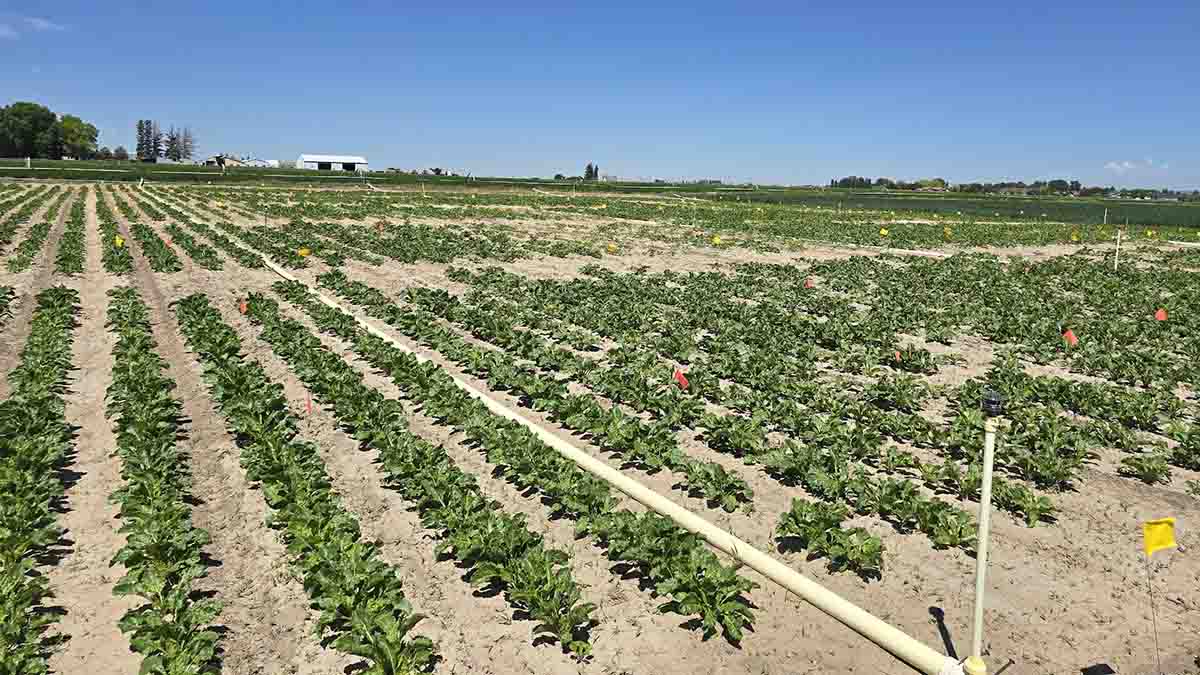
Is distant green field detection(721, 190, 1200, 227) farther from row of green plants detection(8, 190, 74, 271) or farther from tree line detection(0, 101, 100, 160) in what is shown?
tree line detection(0, 101, 100, 160)

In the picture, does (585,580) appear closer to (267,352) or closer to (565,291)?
(267,352)

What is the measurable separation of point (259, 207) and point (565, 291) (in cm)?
3207

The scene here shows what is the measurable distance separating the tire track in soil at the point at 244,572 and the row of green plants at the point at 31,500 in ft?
3.48

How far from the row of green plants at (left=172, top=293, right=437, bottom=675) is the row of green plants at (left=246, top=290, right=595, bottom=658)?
0.59m

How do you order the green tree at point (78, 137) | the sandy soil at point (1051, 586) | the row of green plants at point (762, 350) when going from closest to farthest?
the sandy soil at point (1051, 586)
the row of green plants at point (762, 350)
the green tree at point (78, 137)

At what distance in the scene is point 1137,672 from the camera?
4.90 metres

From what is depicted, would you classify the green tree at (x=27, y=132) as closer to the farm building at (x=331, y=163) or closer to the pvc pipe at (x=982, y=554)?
the farm building at (x=331, y=163)

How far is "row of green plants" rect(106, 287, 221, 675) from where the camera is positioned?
4883 mm

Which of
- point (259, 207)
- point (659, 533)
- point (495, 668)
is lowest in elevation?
point (495, 668)

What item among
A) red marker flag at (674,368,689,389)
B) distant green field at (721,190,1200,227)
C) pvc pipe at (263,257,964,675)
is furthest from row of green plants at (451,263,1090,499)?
distant green field at (721,190,1200,227)

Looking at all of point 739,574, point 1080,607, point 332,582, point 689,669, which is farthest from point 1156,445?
point 332,582

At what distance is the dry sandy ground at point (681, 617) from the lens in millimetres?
5066

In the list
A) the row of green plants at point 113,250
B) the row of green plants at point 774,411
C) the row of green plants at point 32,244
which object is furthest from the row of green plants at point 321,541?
the row of green plants at point 32,244

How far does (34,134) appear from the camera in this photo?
459ft
